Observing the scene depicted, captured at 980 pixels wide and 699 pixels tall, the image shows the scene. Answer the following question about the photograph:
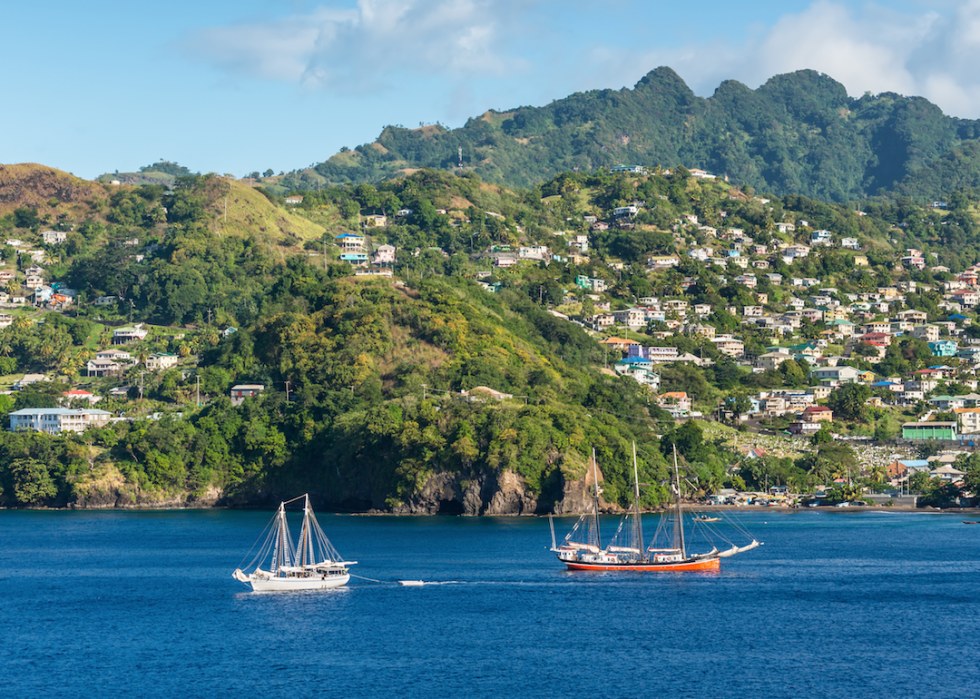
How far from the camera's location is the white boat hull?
61031 mm

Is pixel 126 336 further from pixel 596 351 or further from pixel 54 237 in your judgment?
pixel 596 351

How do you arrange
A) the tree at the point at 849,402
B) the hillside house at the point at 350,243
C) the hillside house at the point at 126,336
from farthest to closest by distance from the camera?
the hillside house at the point at 350,243
the hillside house at the point at 126,336
the tree at the point at 849,402

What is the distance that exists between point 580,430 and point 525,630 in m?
50.9

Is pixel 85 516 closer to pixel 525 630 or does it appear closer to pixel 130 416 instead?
pixel 130 416

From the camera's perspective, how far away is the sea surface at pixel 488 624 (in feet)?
143

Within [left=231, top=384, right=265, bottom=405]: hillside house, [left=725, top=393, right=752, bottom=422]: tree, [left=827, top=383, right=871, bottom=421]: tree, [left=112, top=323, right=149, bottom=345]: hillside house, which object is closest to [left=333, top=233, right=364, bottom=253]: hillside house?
[left=112, top=323, right=149, bottom=345]: hillside house

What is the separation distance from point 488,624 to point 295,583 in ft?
42.4

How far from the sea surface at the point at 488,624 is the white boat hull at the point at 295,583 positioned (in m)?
1.01

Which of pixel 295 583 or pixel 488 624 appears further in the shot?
pixel 295 583

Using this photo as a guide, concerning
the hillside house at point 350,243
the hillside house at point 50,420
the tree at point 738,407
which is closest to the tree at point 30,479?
the hillside house at point 50,420

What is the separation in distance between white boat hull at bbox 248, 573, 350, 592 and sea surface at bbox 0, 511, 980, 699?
1.01 metres

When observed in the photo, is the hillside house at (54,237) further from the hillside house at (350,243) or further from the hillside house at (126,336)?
the hillside house at (350,243)

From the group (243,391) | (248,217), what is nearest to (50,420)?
(243,391)

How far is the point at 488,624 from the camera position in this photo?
176 ft
